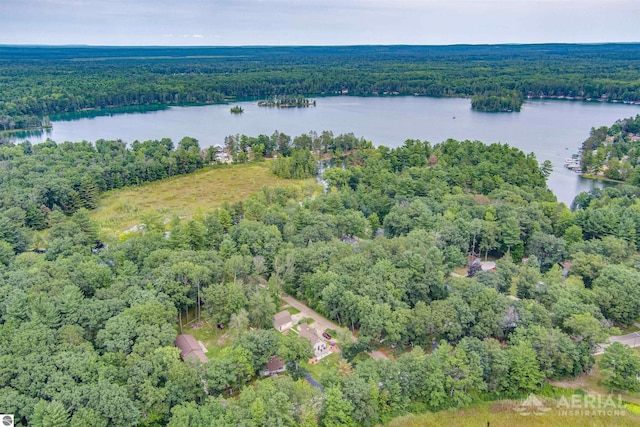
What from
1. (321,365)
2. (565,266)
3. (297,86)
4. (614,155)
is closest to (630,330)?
(565,266)

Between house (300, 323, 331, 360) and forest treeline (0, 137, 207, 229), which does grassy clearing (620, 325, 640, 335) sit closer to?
house (300, 323, 331, 360)

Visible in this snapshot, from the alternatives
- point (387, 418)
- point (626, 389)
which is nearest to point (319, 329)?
point (387, 418)

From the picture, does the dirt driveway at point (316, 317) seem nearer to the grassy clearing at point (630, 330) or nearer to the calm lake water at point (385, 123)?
the grassy clearing at point (630, 330)

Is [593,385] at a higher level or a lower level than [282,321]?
lower

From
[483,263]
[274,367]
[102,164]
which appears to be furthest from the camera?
[102,164]

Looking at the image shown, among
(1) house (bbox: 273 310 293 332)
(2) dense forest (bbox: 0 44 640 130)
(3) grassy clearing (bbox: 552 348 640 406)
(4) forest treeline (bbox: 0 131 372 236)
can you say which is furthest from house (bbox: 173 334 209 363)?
(2) dense forest (bbox: 0 44 640 130)

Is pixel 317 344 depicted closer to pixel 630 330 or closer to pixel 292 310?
pixel 292 310

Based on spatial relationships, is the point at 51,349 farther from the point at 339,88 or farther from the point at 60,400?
the point at 339,88
